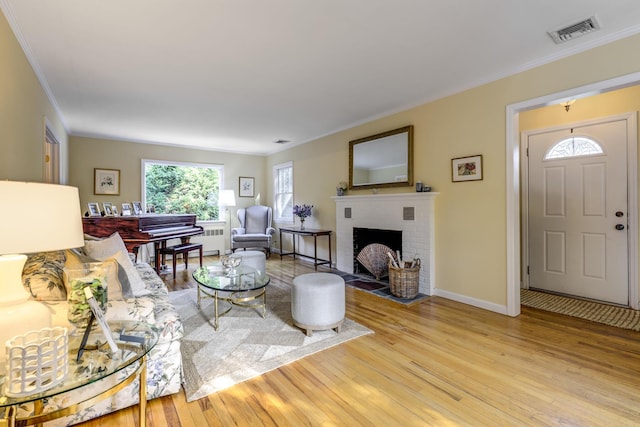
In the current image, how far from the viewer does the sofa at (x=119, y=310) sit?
60.2 inches

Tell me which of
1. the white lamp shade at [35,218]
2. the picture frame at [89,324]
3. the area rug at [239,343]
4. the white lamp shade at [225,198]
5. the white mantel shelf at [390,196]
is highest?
the white lamp shade at [225,198]

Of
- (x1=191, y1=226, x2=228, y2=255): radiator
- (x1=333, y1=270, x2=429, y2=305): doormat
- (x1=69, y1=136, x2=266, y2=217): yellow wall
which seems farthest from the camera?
(x1=191, y1=226, x2=228, y2=255): radiator

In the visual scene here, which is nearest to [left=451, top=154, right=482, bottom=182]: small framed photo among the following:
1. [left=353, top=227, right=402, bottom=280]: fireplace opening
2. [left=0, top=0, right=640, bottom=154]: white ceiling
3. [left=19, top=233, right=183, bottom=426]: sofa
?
[left=0, top=0, right=640, bottom=154]: white ceiling

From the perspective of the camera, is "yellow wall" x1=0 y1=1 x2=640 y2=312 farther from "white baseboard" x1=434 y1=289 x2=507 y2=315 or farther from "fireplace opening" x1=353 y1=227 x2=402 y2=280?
"fireplace opening" x1=353 y1=227 x2=402 y2=280

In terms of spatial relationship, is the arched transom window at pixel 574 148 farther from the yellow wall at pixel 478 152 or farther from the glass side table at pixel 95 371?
the glass side table at pixel 95 371

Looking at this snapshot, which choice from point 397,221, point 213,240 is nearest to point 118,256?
point 397,221

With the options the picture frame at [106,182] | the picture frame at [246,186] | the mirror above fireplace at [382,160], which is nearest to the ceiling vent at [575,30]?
the mirror above fireplace at [382,160]

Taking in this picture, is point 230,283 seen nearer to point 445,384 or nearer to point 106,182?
point 445,384

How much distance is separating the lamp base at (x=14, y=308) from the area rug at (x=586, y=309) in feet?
13.4

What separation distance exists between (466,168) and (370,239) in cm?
174

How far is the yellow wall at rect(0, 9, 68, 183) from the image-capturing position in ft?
6.65

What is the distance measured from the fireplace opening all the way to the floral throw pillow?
3.49 meters

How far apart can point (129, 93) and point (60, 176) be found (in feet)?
6.68

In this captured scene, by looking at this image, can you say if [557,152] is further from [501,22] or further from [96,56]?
[96,56]
